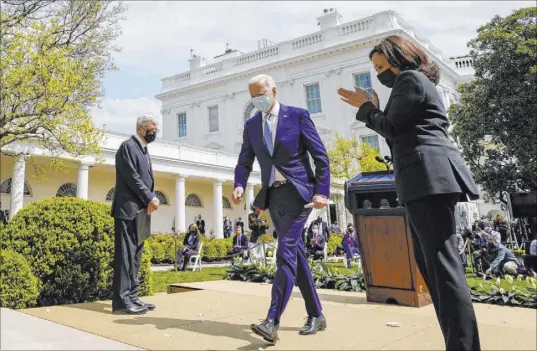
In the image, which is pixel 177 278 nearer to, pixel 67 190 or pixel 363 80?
pixel 67 190

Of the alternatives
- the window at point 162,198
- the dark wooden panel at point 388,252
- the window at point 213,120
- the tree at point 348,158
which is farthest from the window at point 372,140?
the dark wooden panel at point 388,252

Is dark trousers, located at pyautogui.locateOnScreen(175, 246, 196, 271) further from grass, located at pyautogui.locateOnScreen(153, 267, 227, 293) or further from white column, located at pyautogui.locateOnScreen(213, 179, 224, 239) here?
white column, located at pyautogui.locateOnScreen(213, 179, 224, 239)

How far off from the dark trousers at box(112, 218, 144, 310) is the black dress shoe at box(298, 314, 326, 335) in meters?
1.92

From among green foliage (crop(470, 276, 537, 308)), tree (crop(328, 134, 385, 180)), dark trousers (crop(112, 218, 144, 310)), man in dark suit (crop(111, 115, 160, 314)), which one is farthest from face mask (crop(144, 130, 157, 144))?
tree (crop(328, 134, 385, 180))

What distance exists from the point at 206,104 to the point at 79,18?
25294 mm

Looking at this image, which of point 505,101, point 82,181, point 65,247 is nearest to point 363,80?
point 505,101

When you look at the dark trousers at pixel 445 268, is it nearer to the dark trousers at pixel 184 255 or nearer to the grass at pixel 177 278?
the grass at pixel 177 278

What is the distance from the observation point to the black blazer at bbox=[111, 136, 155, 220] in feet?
12.9

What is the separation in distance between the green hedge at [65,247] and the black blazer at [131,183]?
1.11m

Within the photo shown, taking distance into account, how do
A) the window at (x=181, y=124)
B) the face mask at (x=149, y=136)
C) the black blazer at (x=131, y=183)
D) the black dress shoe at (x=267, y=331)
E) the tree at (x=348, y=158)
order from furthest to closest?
1. the window at (x=181, y=124)
2. the tree at (x=348, y=158)
3. the face mask at (x=149, y=136)
4. the black blazer at (x=131, y=183)
5. the black dress shoe at (x=267, y=331)

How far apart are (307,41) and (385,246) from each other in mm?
32136

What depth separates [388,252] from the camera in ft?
13.5

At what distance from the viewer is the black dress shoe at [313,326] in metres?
2.73

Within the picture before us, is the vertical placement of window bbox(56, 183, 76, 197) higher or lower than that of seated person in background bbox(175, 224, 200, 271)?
higher
